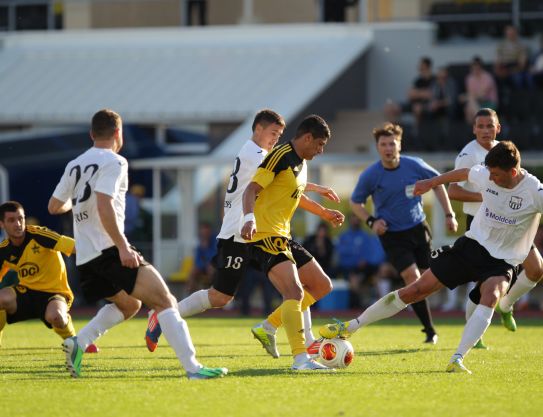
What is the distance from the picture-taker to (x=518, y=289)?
40.2ft

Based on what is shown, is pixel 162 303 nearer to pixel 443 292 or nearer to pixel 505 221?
pixel 505 221

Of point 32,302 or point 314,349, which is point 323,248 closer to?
point 32,302

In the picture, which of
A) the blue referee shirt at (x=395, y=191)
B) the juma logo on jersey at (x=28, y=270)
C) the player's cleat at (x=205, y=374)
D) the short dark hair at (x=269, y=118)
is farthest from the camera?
the blue referee shirt at (x=395, y=191)

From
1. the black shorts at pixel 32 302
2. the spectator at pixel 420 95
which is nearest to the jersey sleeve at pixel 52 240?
the black shorts at pixel 32 302

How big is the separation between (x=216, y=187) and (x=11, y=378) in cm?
1424

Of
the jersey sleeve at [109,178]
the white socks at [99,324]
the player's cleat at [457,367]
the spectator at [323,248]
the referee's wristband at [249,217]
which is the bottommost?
the spectator at [323,248]

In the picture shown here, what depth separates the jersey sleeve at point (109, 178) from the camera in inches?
356

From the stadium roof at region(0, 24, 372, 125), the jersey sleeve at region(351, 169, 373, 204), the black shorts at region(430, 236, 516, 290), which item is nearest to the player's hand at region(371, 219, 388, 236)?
the jersey sleeve at region(351, 169, 373, 204)

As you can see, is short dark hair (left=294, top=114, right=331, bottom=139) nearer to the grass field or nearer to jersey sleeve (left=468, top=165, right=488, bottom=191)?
jersey sleeve (left=468, top=165, right=488, bottom=191)

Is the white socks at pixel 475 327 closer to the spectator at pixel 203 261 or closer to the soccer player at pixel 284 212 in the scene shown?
the soccer player at pixel 284 212

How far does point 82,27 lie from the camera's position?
30.0 meters

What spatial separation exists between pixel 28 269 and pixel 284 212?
3.04 metres

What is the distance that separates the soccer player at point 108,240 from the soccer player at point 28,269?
2.51m

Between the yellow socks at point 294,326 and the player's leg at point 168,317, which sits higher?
the player's leg at point 168,317
